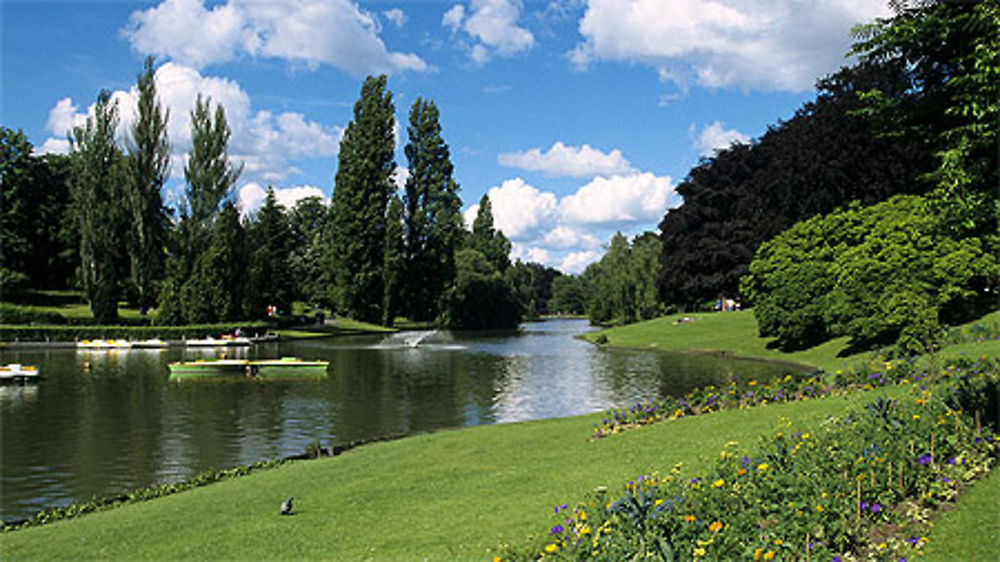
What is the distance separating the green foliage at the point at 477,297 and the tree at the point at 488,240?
1177 cm

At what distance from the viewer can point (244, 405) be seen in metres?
28.3

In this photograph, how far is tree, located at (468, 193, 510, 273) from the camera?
127 meters


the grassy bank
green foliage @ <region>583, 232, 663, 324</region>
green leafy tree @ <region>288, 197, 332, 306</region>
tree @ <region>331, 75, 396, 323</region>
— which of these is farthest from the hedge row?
green foliage @ <region>583, 232, 663, 324</region>

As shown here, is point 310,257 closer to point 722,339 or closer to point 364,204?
point 364,204

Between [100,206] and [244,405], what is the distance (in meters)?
48.7

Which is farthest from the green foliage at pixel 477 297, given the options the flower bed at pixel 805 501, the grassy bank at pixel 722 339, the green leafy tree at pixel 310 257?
the flower bed at pixel 805 501

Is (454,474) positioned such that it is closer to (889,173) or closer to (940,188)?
(940,188)

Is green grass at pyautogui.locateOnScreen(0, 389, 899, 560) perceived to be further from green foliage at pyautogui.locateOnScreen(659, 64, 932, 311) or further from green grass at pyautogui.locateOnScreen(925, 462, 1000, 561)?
green foliage at pyautogui.locateOnScreen(659, 64, 932, 311)

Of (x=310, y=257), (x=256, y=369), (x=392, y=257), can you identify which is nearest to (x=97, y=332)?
(x=256, y=369)

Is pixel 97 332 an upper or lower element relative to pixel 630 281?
lower

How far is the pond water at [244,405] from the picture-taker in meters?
18.2

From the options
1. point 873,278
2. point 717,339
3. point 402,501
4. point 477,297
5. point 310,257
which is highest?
point 310,257

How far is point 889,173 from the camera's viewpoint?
150 ft

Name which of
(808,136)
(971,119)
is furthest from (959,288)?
(971,119)
